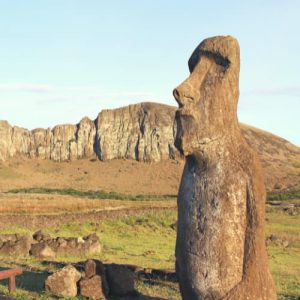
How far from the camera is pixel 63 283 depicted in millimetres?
12492

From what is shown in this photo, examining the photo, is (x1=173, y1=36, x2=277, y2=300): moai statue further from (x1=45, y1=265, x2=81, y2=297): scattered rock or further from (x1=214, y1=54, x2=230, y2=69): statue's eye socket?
(x1=45, y1=265, x2=81, y2=297): scattered rock

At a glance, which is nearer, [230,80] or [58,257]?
[230,80]

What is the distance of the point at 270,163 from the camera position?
110 meters

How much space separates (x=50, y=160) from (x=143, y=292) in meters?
92.2

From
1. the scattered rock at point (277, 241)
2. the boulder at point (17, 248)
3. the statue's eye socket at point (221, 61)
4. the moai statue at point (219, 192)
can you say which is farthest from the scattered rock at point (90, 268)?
the scattered rock at point (277, 241)

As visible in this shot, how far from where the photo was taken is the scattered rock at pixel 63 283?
40.9 ft

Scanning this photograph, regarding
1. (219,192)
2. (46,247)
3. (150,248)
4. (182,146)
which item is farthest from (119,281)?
(150,248)

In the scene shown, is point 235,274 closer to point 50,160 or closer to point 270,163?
point 50,160

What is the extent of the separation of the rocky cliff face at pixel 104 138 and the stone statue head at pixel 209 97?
305ft

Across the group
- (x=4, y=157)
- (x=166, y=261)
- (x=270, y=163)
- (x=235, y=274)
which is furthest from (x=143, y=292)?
(x=270, y=163)

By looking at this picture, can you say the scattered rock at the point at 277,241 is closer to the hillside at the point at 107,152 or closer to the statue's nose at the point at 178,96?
the statue's nose at the point at 178,96

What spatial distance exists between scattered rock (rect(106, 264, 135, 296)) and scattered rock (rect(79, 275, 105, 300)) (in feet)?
1.24

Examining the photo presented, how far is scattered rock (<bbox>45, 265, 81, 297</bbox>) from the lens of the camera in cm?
1245

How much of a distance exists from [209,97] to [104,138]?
96.4 metres
